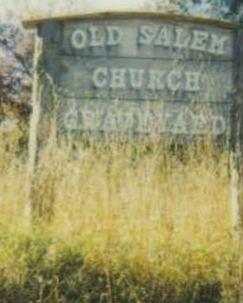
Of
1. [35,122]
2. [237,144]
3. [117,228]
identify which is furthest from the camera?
[237,144]

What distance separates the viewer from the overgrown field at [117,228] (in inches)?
202

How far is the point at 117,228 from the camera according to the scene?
560 centimetres

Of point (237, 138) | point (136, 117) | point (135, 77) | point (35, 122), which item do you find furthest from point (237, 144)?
point (35, 122)

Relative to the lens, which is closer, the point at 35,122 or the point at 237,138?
the point at 35,122

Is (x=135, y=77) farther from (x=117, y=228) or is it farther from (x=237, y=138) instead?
(x=117, y=228)

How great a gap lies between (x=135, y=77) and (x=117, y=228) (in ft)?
5.14

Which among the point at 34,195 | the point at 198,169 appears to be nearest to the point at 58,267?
the point at 34,195

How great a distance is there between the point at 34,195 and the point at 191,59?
1.71m

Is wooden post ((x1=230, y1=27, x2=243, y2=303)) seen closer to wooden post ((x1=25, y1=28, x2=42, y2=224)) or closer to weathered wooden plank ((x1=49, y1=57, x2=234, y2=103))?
weathered wooden plank ((x1=49, y1=57, x2=234, y2=103))

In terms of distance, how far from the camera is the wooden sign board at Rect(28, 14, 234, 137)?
6.66 metres

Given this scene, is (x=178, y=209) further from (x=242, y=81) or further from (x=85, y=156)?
(x=242, y=81)

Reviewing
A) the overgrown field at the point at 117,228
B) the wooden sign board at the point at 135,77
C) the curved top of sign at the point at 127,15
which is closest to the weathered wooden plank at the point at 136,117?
the wooden sign board at the point at 135,77

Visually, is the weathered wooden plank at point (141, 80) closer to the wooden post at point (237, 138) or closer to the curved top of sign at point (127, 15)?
the wooden post at point (237, 138)

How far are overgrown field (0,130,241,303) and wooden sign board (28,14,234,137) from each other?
0.23 meters
